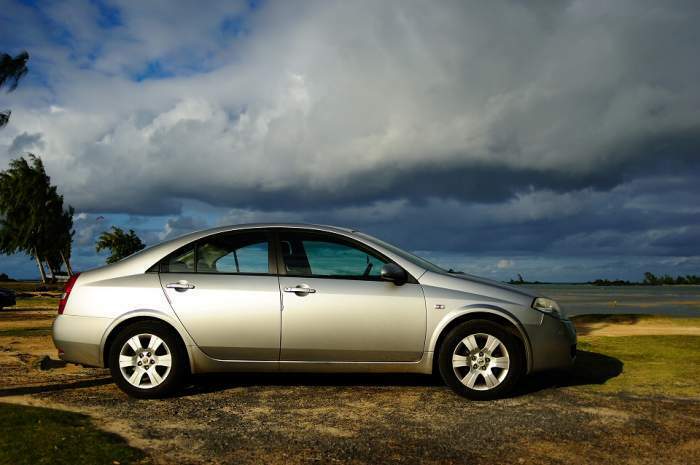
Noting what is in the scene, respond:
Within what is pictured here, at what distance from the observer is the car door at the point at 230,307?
593 centimetres

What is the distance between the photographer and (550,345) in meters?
6.02

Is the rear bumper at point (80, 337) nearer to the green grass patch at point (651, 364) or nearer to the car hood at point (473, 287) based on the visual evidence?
the car hood at point (473, 287)

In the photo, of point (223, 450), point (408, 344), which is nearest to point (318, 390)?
point (408, 344)

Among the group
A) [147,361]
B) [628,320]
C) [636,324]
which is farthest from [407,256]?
[628,320]

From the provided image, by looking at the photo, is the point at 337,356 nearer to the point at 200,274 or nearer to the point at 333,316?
the point at 333,316

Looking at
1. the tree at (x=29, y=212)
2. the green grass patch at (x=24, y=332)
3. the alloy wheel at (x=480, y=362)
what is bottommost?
the green grass patch at (x=24, y=332)

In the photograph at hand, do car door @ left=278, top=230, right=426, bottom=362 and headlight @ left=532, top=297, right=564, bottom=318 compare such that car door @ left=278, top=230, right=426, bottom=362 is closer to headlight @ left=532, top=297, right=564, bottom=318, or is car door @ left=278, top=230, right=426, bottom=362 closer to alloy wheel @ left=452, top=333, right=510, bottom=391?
alloy wheel @ left=452, top=333, right=510, bottom=391

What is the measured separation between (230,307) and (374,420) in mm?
1808

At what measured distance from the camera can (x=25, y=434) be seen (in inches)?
175

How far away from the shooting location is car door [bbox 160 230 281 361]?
593 cm

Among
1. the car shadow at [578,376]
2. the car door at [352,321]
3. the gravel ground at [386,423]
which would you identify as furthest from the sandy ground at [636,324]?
the car door at [352,321]

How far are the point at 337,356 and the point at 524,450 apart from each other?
2138mm

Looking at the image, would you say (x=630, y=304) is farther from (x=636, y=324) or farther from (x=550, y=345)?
(x=550, y=345)

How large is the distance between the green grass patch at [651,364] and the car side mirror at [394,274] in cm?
238
